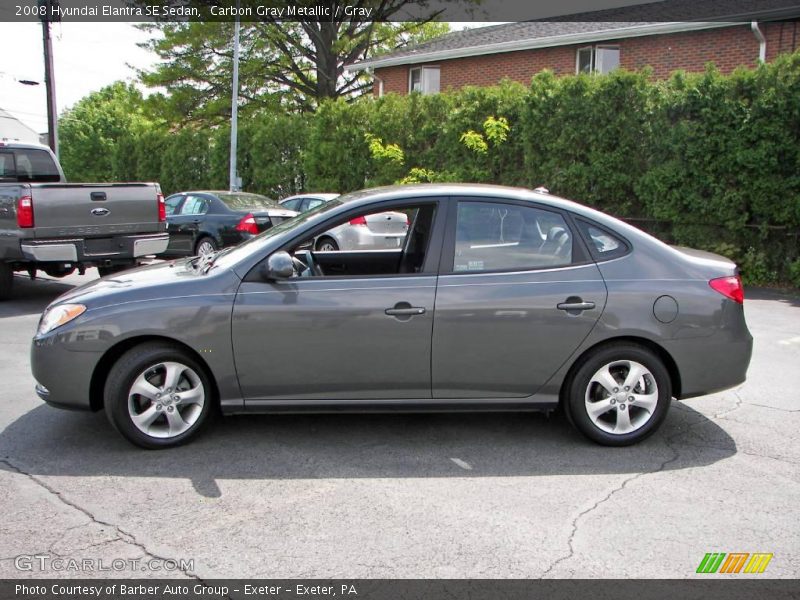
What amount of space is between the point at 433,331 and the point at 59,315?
2315mm

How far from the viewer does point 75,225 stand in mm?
9477

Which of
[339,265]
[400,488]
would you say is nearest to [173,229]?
[339,265]

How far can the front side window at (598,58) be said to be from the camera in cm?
1967

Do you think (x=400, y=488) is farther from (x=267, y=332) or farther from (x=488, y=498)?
(x=267, y=332)

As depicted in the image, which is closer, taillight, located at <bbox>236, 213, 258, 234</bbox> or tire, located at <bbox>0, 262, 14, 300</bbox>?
tire, located at <bbox>0, 262, 14, 300</bbox>

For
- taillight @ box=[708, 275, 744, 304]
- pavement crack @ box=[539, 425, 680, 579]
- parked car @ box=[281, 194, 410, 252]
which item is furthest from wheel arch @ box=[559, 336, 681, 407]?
parked car @ box=[281, 194, 410, 252]

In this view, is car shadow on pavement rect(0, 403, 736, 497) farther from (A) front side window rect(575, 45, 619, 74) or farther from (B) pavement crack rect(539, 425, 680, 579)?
(A) front side window rect(575, 45, 619, 74)

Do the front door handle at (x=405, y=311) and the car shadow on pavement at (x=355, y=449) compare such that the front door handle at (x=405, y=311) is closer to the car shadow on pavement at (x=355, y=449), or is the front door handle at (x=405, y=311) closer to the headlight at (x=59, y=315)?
the car shadow on pavement at (x=355, y=449)

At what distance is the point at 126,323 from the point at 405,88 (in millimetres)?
21426

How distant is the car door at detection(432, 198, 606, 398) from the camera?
15.2 ft

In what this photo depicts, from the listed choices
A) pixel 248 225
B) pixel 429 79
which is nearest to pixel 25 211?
pixel 248 225

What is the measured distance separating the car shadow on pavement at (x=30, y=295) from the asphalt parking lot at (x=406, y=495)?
4.39 meters

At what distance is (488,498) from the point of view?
13.3 feet

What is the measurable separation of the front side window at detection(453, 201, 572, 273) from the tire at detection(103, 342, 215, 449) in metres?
1.79
